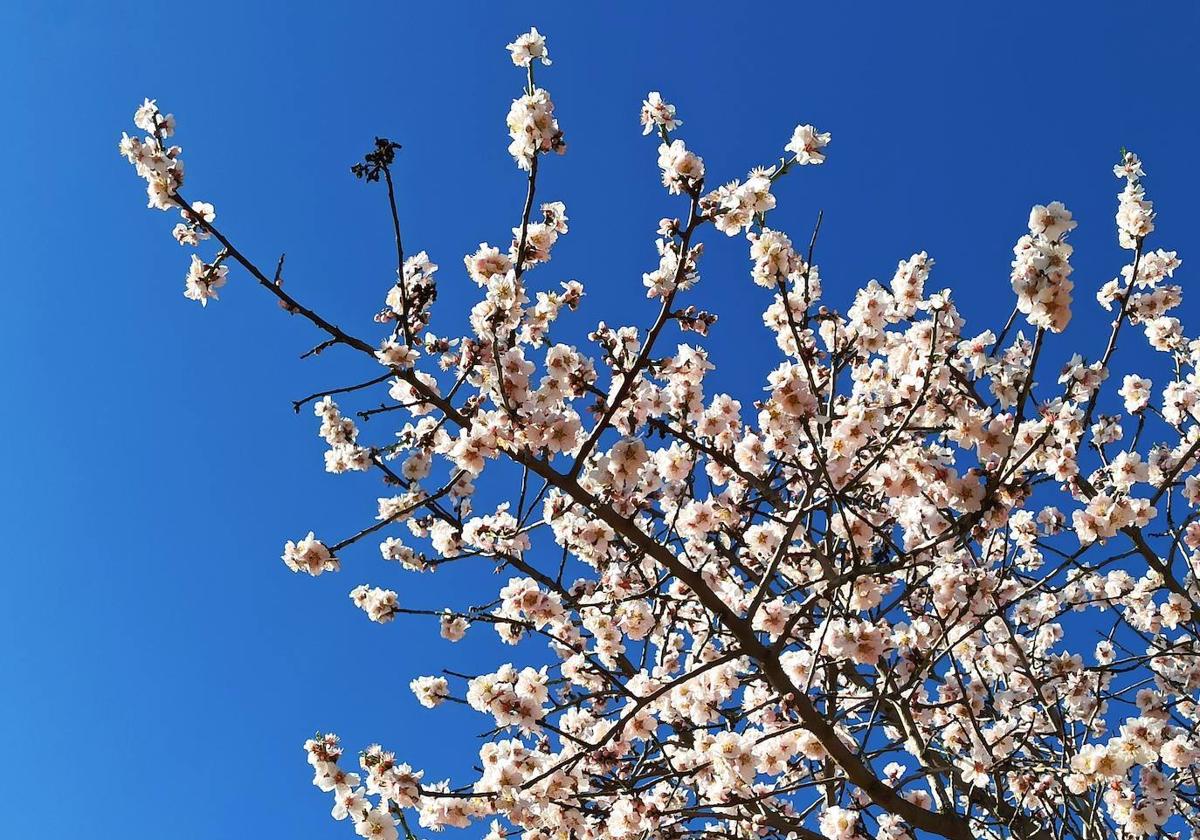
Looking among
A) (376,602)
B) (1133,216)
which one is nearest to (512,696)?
(376,602)

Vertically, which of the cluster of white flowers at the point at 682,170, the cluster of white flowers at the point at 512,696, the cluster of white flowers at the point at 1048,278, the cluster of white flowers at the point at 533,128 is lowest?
the cluster of white flowers at the point at 1048,278

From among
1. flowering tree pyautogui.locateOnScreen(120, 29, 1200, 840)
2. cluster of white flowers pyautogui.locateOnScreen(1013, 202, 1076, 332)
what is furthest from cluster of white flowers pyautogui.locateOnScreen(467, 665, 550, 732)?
cluster of white flowers pyautogui.locateOnScreen(1013, 202, 1076, 332)

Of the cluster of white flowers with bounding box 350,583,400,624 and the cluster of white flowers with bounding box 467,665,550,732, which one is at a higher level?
the cluster of white flowers with bounding box 350,583,400,624

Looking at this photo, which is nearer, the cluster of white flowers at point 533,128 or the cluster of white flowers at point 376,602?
the cluster of white flowers at point 533,128

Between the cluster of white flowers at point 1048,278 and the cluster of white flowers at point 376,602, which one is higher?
the cluster of white flowers at point 376,602

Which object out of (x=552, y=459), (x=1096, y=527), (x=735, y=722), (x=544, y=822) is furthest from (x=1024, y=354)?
(x=544, y=822)

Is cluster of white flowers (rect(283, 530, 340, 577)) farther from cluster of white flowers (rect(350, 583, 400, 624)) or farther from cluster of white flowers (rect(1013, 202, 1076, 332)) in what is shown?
cluster of white flowers (rect(1013, 202, 1076, 332))

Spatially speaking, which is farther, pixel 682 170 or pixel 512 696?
pixel 512 696

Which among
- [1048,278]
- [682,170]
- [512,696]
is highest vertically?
[682,170]

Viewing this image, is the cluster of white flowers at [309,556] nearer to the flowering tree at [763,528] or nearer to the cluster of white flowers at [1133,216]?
the flowering tree at [763,528]

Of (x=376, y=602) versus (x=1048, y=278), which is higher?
(x=376, y=602)

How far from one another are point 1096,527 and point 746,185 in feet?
9.61

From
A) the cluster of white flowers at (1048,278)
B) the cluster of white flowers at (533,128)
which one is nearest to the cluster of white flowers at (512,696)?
the cluster of white flowers at (533,128)

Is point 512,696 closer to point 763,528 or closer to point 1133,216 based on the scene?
point 763,528
